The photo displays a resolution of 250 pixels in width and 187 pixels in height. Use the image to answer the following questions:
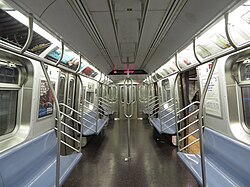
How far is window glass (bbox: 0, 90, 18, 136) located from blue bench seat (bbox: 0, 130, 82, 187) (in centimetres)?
38

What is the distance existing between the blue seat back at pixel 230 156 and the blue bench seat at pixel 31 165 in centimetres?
207

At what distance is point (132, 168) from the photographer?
283 centimetres

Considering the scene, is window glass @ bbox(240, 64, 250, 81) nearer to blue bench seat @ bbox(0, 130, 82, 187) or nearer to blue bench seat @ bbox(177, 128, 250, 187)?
blue bench seat @ bbox(177, 128, 250, 187)

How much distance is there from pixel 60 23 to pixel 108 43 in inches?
65.2

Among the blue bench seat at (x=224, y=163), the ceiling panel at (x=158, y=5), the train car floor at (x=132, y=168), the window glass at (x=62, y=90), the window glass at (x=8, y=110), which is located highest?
the ceiling panel at (x=158, y=5)

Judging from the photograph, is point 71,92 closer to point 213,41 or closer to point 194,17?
point 194,17


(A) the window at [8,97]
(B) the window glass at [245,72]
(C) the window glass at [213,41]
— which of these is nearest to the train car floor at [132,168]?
(A) the window at [8,97]

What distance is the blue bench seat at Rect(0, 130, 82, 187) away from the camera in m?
1.45

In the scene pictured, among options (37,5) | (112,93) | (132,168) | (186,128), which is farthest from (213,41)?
(112,93)

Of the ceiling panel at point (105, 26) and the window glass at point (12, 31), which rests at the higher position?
the ceiling panel at point (105, 26)

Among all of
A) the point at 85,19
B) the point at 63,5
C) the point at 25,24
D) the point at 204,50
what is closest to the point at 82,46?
the point at 85,19

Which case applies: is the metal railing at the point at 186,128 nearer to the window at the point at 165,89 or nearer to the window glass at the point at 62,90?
the window at the point at 165,89

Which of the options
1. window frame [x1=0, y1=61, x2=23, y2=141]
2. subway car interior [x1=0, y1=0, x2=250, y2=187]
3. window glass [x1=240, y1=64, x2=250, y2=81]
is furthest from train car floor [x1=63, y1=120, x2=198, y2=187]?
window glass [x1=240, y1=64, x2=250, y2=81]

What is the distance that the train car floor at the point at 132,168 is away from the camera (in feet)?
7.73
